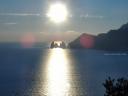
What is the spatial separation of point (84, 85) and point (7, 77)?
31986 mm

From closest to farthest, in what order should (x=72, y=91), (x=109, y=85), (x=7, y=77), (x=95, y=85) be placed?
(x=109, y=85), (x=72, y=91), (x=95, y=85), (x=7, y=77)

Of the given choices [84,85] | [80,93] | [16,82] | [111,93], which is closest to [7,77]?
[16,82]

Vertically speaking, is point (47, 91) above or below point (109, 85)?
below

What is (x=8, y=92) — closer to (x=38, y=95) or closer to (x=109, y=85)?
(x=38, y=95)

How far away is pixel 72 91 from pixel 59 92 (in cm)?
368

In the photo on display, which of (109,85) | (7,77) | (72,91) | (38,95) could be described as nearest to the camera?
(109,85)

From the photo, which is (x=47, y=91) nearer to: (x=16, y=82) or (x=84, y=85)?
(x=84, y=85)

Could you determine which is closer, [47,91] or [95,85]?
[47,91]

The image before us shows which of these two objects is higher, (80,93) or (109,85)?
(109,85)

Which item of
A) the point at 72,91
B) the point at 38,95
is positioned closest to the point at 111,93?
the point at 38,95

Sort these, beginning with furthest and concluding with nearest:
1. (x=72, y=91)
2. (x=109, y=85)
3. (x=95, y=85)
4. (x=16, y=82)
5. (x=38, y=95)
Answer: (x=16, y=82), (x=95, y=85), (x=72, y=91), (x=38, y=95), (x=109, y=85)

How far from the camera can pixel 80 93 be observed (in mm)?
78625

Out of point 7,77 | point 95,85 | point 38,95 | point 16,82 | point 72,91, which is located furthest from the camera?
point 7,77

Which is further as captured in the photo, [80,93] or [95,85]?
[95,85]
